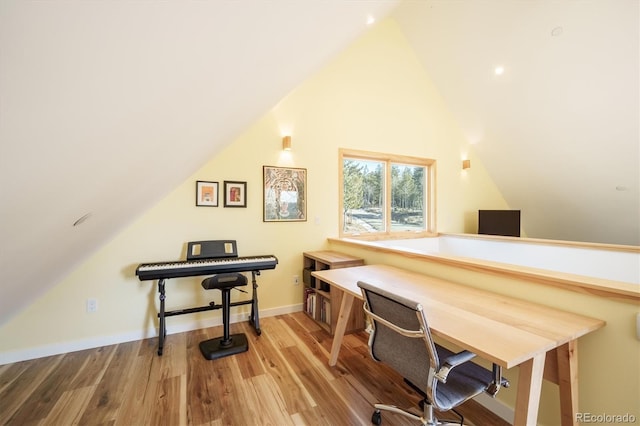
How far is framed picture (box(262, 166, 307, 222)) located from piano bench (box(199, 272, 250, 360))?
95cm

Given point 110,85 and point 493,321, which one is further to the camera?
point 493,321

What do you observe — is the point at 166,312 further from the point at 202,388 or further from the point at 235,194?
the point at 235,194

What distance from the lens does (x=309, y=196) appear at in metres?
3.46

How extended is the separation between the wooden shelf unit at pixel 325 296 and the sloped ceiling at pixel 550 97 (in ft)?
10.8

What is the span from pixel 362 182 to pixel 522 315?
2.88m

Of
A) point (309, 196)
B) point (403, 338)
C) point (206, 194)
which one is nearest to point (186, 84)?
point (403, 338)

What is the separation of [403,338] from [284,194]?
2326 millimetres

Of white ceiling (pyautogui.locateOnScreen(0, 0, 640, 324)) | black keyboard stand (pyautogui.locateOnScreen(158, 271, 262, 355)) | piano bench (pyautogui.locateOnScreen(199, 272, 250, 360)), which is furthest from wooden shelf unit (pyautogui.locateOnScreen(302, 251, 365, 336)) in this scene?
white ceiling (pyautogui.locateOnScreen(0, 0, 640, 324))

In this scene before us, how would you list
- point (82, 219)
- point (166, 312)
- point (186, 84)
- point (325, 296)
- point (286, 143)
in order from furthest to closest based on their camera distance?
point (286, 143) → point (325, 296) → point (166, 312) → point (82, 219) → point (186, 84)

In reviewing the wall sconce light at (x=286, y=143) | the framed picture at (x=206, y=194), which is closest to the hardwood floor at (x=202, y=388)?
the framed picture at (x=206, y=194)

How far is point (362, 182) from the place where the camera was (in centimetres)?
402

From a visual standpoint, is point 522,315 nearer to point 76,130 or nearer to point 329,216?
point 76,130

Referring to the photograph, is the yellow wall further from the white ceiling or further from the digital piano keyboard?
the white ceiling

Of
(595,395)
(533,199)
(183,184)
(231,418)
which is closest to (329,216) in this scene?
(183,184)
